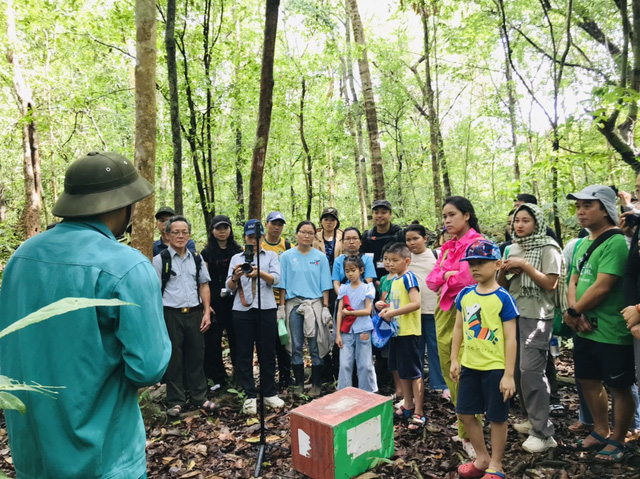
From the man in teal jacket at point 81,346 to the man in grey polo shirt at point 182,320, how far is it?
300 centimetres

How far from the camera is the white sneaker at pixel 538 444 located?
11.7ft

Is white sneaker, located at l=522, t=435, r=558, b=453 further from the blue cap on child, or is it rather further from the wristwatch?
the blue cap on child

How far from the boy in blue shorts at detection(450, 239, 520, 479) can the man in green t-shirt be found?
2.84 feet

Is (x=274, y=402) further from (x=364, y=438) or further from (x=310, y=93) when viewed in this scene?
(x=310, y=93)

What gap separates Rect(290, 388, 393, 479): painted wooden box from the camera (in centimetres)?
322

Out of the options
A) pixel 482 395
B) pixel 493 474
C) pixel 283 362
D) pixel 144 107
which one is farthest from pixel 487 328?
pixel 144 107

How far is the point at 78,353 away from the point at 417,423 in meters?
3.55

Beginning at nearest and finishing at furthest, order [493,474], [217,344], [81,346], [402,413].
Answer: [81,346] < [493,474] < [402,413] < [217,344]

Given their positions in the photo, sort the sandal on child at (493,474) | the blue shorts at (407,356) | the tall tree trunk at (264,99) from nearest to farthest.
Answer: the sandal on child at (493,474) → the blue shorts at (407,356) → the tall tree trunk at (264,99)

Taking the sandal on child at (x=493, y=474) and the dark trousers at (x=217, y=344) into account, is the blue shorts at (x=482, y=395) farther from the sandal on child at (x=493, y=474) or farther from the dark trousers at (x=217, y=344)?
the dark trousers at (x=217, y=344)

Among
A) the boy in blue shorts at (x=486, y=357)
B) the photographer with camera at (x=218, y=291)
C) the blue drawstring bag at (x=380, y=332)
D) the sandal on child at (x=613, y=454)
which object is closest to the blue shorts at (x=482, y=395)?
the boy in blue shorts at (x=486, y=357)

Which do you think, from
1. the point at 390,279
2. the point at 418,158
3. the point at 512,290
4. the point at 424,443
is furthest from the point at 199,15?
the point at 418,158

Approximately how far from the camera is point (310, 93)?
1554 centimetres

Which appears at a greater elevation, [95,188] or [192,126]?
[192,126]
